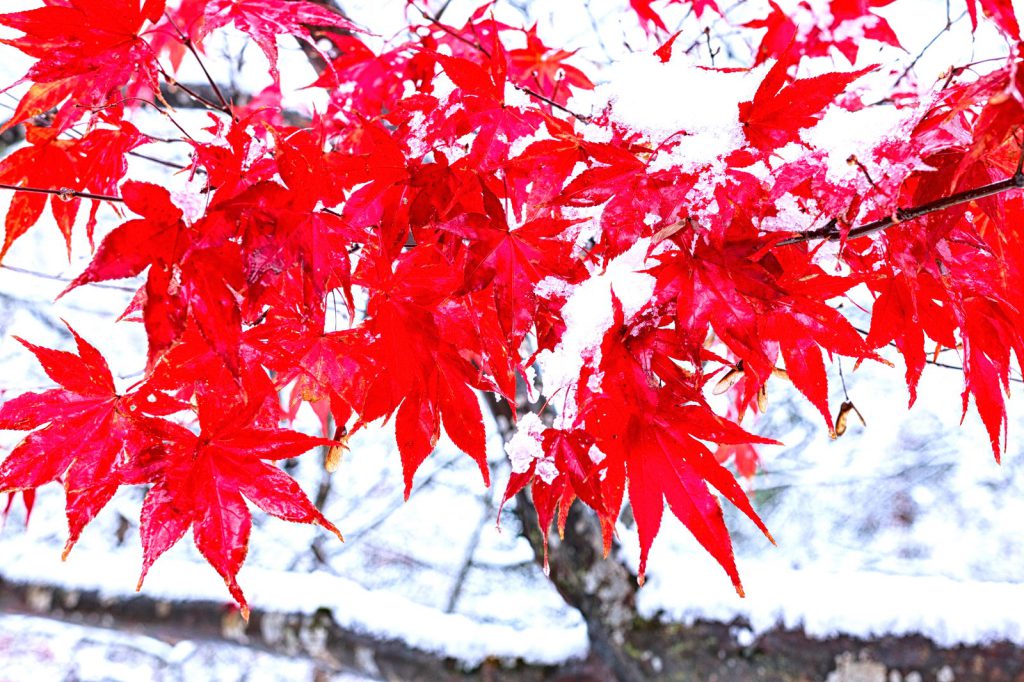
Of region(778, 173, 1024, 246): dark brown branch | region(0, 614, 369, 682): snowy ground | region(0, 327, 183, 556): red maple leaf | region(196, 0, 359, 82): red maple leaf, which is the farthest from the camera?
region(0, 614, 369, 682): snowy ground

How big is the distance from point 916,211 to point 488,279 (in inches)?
13.2

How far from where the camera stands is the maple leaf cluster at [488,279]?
0.52m

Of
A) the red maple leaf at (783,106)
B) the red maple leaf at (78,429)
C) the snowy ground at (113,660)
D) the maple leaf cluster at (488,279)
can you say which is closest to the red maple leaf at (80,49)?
the maple leaf cluster at (488,279)

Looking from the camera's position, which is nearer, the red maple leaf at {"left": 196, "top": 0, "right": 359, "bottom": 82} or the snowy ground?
the red maple leaf at {"left": 196, "top": 0, "right": 359, "bottom": 82}

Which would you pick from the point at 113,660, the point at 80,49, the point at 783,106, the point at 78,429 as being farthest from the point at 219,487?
the point at 113,660

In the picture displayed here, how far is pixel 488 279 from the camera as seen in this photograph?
0.55 meters

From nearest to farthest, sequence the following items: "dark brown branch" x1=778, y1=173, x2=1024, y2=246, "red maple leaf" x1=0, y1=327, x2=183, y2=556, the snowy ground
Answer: "dark brown branch" x1=778, y1=173, x2=1024, y2=246
"red maple leaf" x1=0, y1=327, x2=183, y2=556
the snowy ground

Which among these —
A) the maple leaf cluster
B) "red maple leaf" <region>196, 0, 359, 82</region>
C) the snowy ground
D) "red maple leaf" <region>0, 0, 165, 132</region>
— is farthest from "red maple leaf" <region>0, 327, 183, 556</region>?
the snowy ground

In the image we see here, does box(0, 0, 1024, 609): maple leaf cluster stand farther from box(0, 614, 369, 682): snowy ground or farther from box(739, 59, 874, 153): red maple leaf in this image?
box(0, 614, 369, 682): snowy ground

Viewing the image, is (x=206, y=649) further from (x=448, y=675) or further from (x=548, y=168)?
(x=548, y=168)

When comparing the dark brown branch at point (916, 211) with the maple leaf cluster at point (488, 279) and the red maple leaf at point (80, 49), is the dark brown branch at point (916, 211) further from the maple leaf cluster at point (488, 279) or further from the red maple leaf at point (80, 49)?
the red maple leaf at point (80, 49)

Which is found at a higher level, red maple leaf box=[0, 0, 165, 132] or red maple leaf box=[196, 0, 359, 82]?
red maple leaf box=[196, 0, 359, 82]

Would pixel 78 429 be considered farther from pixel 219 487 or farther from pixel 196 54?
pixel 196 54

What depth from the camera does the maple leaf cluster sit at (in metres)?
0.52
